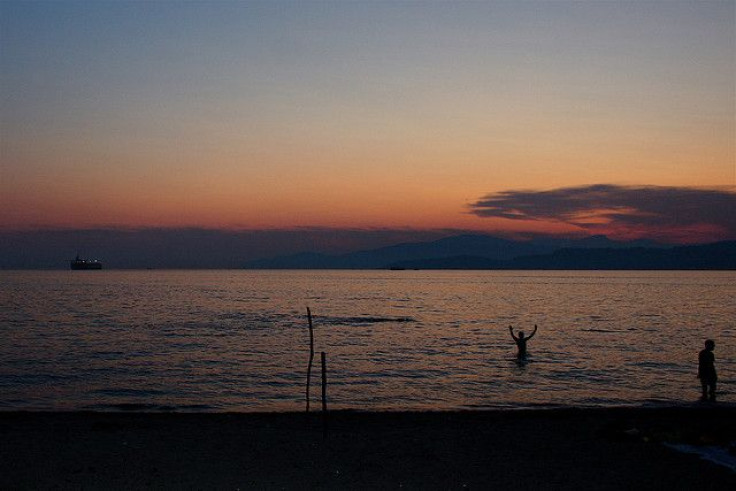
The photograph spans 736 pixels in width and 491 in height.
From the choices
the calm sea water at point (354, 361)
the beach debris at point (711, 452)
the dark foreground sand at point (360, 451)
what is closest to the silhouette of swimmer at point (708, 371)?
the calm sea water at point (354, 361)

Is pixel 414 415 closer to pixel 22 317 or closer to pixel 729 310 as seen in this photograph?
pixel 22 317

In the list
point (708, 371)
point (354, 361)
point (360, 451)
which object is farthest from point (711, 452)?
point (354, 361)

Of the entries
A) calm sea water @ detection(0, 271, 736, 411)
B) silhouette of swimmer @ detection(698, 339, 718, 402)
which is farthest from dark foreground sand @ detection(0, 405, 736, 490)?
calm sea water @ detection(0, 271, 736, 411)

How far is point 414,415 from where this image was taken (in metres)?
19.7

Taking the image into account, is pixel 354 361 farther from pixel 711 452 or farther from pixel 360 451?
pixel 711 452

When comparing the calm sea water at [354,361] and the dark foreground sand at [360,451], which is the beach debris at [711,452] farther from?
the calm sea water at [354,361]

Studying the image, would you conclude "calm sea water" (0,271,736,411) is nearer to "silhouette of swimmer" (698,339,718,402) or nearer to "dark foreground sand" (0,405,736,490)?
"silhouette of swimmer" (698,339,718,402)

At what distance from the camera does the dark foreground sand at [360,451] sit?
12164 mm

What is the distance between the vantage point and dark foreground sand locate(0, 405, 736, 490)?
39.9 feet

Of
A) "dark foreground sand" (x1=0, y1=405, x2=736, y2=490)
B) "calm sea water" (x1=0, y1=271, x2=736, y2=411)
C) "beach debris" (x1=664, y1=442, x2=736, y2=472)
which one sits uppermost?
"beach debris" (x1=664, y1=442, x2=736, y2=472)

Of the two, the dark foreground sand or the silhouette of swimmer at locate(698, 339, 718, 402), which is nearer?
the dark foreground sand

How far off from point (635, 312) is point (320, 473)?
66354mm

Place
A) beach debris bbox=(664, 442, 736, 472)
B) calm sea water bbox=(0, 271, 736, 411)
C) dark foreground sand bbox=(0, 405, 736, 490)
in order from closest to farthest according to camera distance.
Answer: dark foreground sand bbox=(0, 405, 736, 490) < beach debris bbox=(664, 442, 736, 472) < calm sea water bbox=(0, 271, 736, 411)

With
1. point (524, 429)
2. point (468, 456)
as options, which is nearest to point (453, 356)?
point (524, 429)
